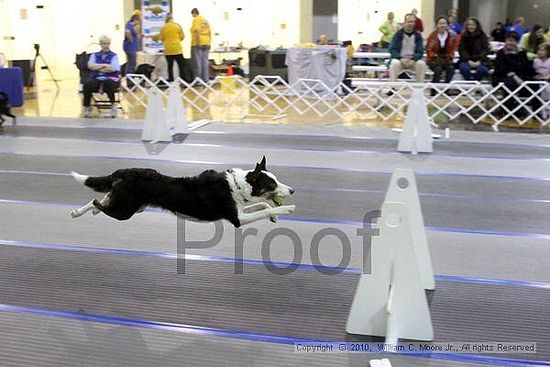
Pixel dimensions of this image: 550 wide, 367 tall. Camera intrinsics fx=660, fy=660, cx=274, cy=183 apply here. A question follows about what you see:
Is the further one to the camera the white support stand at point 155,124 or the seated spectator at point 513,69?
the seated spectator at point 513,69

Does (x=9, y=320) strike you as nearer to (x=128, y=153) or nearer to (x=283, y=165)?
(x=283, y=165)

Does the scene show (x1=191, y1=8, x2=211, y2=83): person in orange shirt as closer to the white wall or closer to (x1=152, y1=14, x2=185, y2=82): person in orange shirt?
(x1=152, y1=14, x2=185, y2=82): person in orange shirt

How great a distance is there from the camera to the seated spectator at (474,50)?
37.0ft

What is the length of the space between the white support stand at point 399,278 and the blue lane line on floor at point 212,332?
5.8 inches

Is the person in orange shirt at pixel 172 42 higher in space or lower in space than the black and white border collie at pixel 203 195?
higher

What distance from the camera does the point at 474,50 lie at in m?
11.4

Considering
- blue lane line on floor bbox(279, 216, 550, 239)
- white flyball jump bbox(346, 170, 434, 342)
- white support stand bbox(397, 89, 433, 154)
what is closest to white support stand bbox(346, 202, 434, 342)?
white flyball jump bbox(346, 170, 434, 342)

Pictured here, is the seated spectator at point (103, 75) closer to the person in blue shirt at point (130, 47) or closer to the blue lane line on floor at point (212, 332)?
the person in blue shirt at point (130, 47)

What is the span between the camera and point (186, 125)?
29.4 ft

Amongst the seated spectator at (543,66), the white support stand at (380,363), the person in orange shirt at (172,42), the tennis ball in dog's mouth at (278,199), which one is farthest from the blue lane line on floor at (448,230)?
the person in orange shirt at (172,42)

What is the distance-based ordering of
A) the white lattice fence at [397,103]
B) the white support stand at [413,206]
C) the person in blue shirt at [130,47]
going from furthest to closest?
the person in blue shirt at [130,47], the white lattice fence at [397,103], the white support stand at [413,206]

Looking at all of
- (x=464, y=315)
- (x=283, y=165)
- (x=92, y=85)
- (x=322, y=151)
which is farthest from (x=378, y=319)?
(x=92, y=85)

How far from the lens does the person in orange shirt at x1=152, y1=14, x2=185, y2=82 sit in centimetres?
1454

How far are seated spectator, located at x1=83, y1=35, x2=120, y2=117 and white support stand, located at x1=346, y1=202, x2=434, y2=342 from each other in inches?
335
